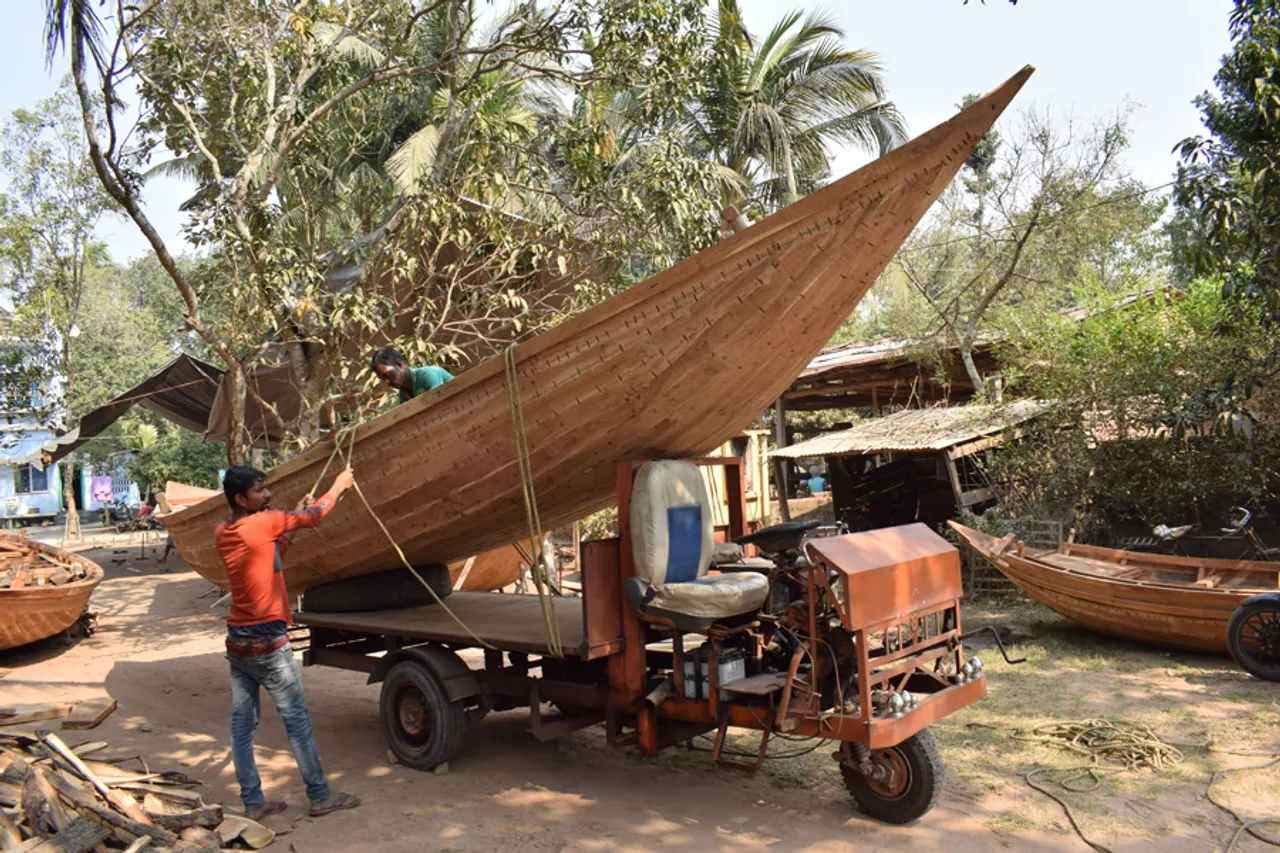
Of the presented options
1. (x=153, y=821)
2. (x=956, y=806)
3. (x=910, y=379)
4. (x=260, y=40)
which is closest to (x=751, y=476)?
(x=910, y=379)

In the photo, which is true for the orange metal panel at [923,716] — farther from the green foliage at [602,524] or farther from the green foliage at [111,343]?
the green foliage at [111,343]

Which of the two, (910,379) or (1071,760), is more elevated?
(910,379)

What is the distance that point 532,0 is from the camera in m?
8.56

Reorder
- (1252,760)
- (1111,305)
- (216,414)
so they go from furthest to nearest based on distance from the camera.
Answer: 1. (216,414)
2. (1111,305)
3. (1252,760)

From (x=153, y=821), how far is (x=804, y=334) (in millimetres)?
3833

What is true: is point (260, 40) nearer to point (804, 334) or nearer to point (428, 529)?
point (428, 529)

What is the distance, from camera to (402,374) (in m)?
5.73

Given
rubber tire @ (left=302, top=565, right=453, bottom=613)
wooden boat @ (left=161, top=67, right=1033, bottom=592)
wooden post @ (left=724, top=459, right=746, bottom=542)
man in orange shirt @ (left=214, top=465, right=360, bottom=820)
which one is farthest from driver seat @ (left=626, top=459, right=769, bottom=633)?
rubber tire @ (left=302, top=565, right=453, bottom=613)

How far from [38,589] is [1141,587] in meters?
10.0

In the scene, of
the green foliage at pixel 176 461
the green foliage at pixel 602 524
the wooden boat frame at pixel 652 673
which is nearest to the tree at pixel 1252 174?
the wooden boat frame at pixel 652 673

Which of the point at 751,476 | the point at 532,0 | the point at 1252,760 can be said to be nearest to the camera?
the point at 1252,760

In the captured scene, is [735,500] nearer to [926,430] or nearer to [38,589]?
[926,430]

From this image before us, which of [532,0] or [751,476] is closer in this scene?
[532,0]

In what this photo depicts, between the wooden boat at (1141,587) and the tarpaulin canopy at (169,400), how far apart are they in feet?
34.2
